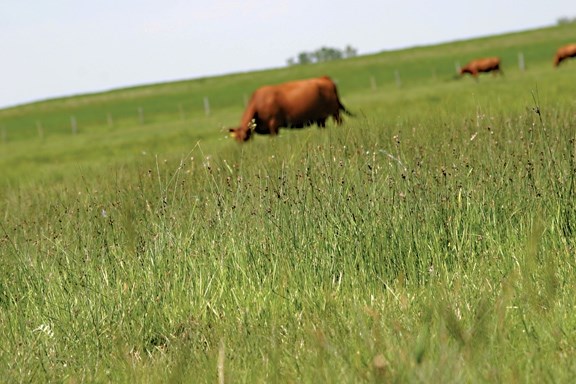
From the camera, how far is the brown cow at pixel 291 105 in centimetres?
1800

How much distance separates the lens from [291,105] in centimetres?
1819

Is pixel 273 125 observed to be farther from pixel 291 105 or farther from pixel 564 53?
pixel 564 53

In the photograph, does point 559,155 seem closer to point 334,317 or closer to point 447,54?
point 334,317

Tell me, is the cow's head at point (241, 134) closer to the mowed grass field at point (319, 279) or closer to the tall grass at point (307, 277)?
the mowed grass field at point (319, 279)

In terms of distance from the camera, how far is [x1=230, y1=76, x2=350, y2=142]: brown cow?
18.0 m

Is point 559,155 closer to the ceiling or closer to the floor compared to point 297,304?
closer to the ceiling

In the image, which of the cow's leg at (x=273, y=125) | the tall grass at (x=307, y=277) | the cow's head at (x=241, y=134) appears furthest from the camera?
the cow's leg at (x=273, y=125)

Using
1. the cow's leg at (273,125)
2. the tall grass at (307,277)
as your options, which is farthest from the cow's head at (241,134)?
the tall grass at (307,277)

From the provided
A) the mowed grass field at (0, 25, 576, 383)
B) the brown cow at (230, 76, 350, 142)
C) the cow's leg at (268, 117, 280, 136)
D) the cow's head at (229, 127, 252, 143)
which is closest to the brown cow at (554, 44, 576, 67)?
the brown cow at (230, 76, 350, 142)

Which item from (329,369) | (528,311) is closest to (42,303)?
(329,369)

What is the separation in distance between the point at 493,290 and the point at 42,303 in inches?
102

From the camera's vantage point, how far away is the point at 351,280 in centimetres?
482

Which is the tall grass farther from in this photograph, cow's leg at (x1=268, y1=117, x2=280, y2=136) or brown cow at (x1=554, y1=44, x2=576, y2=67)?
brown cow at (x1=554, y1=44, x2=576, y2=67)

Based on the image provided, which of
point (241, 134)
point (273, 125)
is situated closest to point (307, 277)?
point (241, 134)
